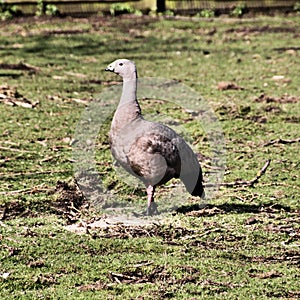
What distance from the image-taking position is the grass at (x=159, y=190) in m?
4.16

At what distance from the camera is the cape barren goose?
504 centimetres

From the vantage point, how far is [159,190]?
6.03 metres

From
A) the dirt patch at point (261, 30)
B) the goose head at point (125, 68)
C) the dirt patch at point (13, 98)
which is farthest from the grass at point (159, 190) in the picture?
the goose head at point (125, 68)

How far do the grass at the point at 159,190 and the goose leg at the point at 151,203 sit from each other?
7.1 inches

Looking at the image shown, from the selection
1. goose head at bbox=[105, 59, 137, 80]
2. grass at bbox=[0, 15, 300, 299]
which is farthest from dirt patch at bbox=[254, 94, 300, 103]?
goose head at bbox=[105, 59, 137, 80]

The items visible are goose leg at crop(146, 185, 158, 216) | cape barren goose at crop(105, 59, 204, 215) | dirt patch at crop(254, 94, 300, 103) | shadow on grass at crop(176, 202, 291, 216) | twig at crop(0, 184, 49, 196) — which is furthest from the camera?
dirt patch at crop(254, 94, 300, 103)

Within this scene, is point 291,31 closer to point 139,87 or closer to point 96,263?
point 139,87

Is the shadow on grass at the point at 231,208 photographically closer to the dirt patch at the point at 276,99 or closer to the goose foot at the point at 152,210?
the goose foot at the point at 152,210

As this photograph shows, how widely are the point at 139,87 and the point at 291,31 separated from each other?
5.05m

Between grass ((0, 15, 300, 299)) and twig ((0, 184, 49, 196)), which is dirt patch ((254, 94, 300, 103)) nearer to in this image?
grass ((0, 15, 300, 299))

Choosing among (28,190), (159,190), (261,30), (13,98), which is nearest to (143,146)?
(159,190)

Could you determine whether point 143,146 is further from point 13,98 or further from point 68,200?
point 13,98

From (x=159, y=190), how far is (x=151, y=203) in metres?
0.67

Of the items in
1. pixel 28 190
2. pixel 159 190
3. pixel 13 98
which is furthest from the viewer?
pixel 13 98
